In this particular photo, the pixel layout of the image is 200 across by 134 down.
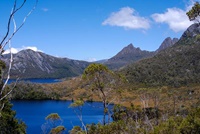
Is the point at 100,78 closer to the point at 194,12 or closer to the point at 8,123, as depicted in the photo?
the point at 194,12

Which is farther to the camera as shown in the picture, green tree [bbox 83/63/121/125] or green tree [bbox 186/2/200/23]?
green tree [bbox 83/63/121/125]

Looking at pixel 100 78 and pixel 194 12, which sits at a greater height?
pixel 194 12

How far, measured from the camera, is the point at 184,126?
2141 centimetres

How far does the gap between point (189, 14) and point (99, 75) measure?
495 inches

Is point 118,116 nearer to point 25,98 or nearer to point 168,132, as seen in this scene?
point 168,132

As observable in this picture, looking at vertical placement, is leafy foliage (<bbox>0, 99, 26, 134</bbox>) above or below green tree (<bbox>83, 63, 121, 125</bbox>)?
below

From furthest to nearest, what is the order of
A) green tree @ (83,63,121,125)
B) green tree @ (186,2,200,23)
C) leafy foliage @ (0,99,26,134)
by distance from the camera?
leafy foliage @ (0,99,26,134), green tree @ (83,63,121,125), green tree @ (186,2,200,23)

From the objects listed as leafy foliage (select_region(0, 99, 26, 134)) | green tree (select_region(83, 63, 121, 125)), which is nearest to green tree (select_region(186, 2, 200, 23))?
green tree (select_region(83, 63, 121, 125))

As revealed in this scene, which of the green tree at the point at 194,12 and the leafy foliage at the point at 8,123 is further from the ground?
the green tree at the point at 194,12

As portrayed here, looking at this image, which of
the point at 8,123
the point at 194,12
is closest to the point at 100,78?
the point at 194,12

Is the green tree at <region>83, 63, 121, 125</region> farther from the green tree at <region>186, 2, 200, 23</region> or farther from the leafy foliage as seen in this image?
the leafy foliage

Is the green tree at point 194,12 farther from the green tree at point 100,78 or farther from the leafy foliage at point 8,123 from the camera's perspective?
the leafy foliage at point 8,123

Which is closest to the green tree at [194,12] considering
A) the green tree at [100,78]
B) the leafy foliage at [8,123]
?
the green tree at [100,78]

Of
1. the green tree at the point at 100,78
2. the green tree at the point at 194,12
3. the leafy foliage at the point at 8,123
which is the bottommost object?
the leafy foliage at the point at 8,123
